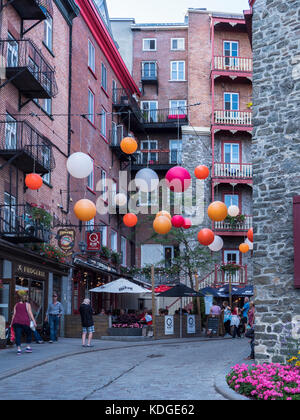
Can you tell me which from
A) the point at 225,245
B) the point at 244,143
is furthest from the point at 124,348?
the point at 244,143

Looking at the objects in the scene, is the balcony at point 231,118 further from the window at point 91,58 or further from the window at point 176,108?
the window at point 91,58

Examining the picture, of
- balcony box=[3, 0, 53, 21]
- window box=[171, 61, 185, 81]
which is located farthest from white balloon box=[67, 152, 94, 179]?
window box=[171, 61, 185, 81]

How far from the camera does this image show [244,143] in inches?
1593

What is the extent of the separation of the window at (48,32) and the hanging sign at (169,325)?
39.3 feet

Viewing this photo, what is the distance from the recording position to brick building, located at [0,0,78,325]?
19531 mm

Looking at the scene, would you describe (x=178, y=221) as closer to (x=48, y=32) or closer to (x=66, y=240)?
(x=66, y=240)

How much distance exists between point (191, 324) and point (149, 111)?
62.0ft

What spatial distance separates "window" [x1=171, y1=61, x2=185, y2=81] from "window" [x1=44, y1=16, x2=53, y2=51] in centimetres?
1876

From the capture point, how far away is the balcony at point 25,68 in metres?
19.7

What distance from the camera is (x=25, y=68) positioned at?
63.9 feet

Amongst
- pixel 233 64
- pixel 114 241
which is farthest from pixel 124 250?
pixel 233 64

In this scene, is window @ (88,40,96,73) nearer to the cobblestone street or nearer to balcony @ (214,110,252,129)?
balcony @ (214,110,252,129)
